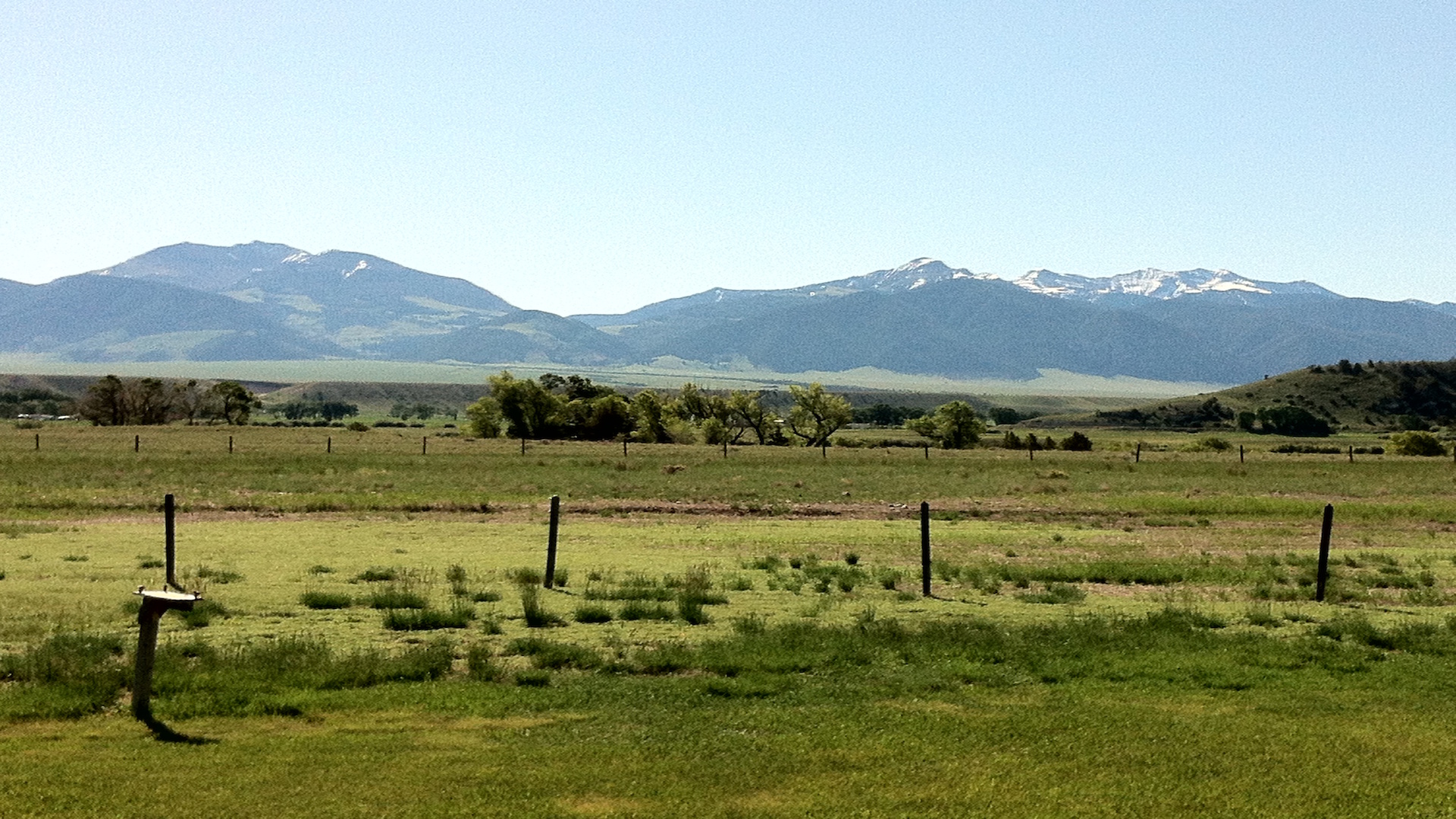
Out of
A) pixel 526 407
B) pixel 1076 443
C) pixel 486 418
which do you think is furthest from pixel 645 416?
pixel 1076 443

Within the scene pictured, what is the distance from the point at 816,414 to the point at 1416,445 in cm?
5767

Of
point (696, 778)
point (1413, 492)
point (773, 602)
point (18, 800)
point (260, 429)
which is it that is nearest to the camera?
point (18, 800)

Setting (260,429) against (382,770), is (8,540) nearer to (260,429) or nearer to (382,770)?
(382,770)

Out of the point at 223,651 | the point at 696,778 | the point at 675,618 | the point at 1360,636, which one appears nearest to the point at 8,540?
the point at 223,651

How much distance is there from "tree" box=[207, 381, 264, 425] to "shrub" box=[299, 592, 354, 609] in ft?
473

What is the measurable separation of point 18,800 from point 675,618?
34.2 feet

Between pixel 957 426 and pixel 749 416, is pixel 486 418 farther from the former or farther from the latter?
pixel 957 426

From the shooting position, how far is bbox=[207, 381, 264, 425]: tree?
15762cm

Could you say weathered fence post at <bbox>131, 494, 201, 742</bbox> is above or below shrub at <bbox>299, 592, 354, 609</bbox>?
above

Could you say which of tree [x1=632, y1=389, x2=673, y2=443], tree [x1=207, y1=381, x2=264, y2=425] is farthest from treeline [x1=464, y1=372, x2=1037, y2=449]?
tree [x1=207, y1=381, x2=264, y2=425]

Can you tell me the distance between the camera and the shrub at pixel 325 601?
776 inches

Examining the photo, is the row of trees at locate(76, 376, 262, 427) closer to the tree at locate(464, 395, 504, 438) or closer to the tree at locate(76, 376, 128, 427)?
the tree at locate(76, 376, 128, 427)

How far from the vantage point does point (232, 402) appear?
522 ft

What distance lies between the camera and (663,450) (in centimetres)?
8881
